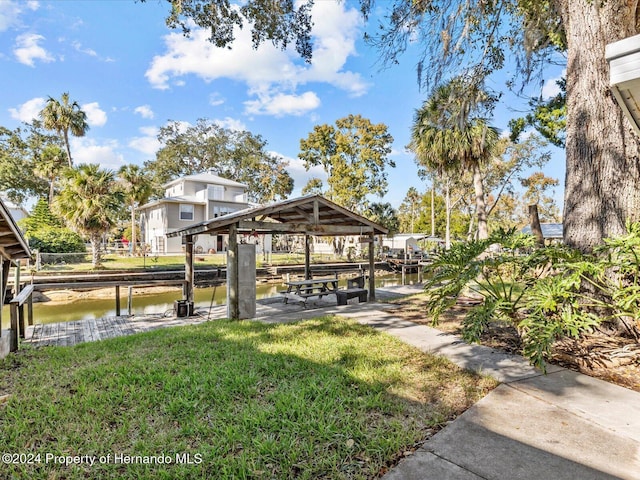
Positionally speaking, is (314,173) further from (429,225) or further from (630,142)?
(630,142)

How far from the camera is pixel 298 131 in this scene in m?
31.1

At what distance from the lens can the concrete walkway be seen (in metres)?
2.26

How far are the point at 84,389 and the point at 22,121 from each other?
41.3 metres

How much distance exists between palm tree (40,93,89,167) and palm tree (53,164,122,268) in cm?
1065

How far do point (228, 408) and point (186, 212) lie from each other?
1127 inches

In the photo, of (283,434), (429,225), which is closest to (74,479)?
(283,434)

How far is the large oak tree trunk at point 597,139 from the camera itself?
4.93 m

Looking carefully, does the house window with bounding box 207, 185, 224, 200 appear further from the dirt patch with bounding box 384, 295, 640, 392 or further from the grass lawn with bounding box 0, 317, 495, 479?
the dirt patch with bounding box 384, 295, 640, 392

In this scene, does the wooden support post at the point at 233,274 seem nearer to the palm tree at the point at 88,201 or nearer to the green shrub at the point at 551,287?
the green shrub at the point at 551,287

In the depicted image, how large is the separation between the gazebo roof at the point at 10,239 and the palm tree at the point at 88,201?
14147 millimetres

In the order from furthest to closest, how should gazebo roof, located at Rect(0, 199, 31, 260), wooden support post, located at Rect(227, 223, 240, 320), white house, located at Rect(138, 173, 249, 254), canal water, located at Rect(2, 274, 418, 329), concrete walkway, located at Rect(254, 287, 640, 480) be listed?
white house, located at Rect(138, 173, 249, 254), canal water, located at Rect(2, 274, 418, 329), wooden support post, located at Rect(227, 223, 240, 320), gazebo roof, located at Rect(0, 199, 31, 260), concrete walkway, located at Rect(254, 287, 640, 480)

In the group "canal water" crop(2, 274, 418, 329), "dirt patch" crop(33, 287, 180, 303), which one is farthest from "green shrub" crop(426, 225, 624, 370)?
"dirt patch" crop(33, 287, 180, 303)

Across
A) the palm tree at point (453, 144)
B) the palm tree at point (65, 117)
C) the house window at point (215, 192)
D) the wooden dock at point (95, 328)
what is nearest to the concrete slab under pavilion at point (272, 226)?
the wooden dock at point (95, 328)

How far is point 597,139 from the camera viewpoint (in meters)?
5.08
